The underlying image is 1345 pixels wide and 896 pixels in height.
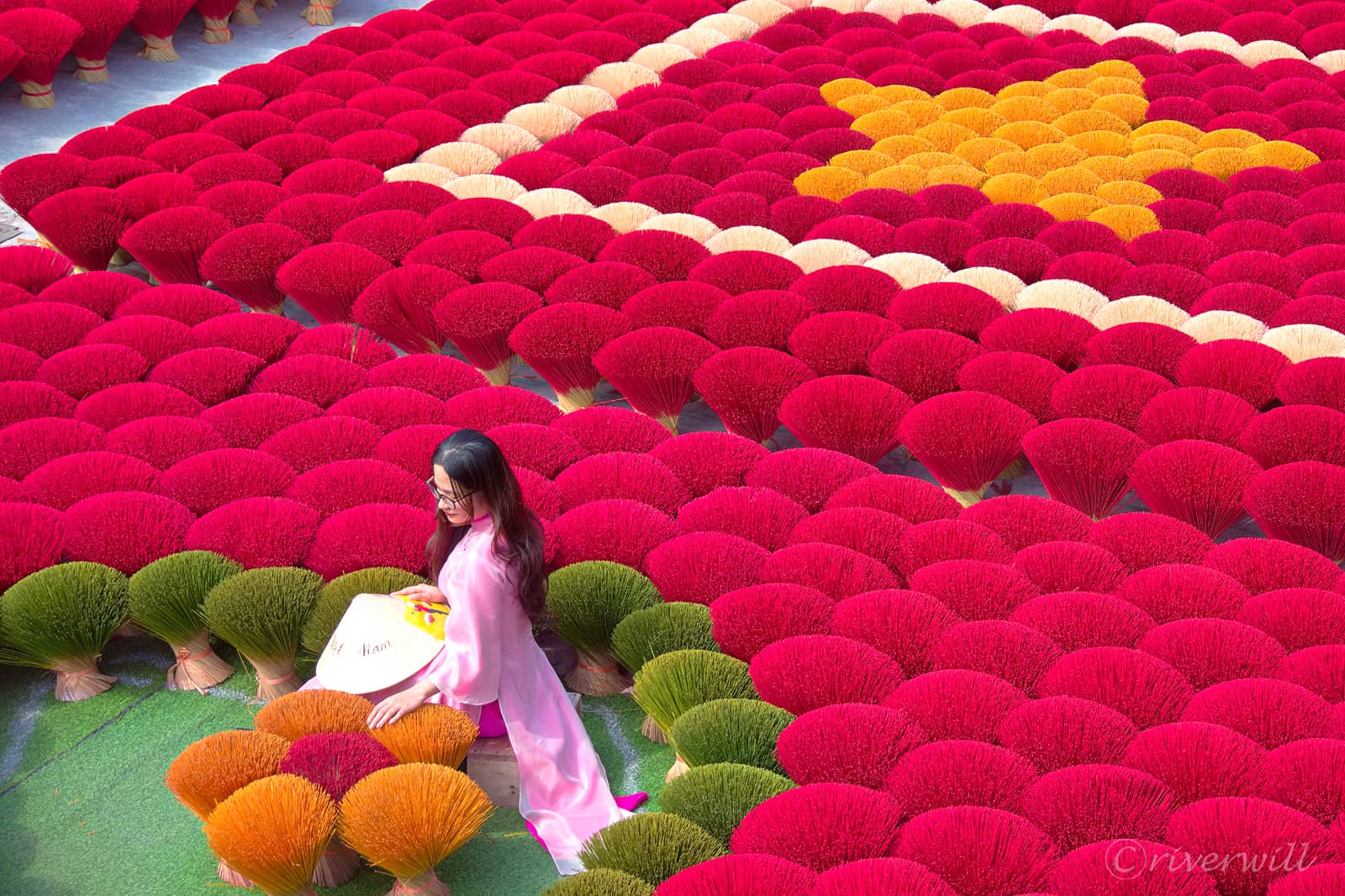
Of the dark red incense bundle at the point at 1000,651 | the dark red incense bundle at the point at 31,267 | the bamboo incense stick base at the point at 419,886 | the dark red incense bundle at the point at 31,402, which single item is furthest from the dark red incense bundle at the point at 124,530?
the dark red incense bundle at the point at 1000,651

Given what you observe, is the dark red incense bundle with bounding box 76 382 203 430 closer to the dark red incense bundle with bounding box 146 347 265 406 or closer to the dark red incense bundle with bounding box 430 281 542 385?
the dark red incense bundle with bounding box 146 347 265 406

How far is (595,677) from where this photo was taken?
7.11 feet

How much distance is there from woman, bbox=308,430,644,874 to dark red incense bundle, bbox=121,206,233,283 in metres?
1.72

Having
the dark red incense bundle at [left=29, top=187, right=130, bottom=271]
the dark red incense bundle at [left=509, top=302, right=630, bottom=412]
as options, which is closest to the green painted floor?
the dark red incense bundle at [left=509, top=302, right=630, bottom=412]

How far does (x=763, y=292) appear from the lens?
→ 303 cm

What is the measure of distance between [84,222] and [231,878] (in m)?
2.19

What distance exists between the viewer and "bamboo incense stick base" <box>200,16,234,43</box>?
204 inches

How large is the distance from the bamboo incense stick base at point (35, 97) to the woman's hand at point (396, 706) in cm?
350

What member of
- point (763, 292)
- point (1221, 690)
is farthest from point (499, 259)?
point (1221, 690)

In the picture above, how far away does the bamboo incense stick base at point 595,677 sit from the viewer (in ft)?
7.10

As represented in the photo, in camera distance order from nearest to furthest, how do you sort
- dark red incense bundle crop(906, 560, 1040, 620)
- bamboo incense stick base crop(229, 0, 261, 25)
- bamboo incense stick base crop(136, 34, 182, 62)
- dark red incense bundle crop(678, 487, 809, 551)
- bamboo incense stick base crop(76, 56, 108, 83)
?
dark red incense bundle crop(906, 560, 1040, 620)
dark red incense bundle crop(678, 487, 809, 551)
bamboo incense stick base crop(76, 56, 108, 83)
bamboo incense stick base crop(136, 34, 182, 62)
bamboo incense stick base crop(229, 0, 261, 25)

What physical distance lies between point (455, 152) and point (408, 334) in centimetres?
87

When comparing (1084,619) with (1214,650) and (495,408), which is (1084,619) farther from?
(495,408)

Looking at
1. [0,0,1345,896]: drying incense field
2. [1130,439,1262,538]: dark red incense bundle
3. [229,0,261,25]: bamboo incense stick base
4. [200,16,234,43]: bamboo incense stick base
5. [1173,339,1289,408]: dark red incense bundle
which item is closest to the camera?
[0,0,1345,896]: drying incense field
